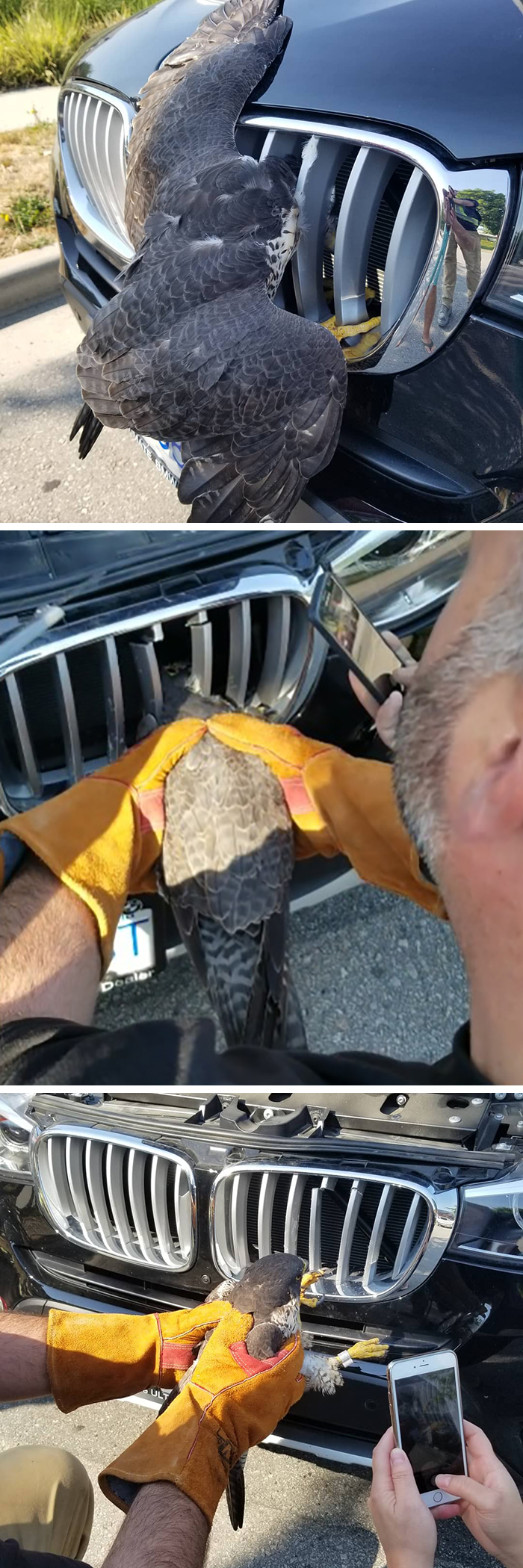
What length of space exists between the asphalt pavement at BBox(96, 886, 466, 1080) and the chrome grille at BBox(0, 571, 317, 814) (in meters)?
0.17

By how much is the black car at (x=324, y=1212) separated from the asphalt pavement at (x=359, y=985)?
15 cm

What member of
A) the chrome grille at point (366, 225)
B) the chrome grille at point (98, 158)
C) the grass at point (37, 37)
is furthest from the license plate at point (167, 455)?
the grass at point (37, 37)

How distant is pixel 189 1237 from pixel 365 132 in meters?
1.22

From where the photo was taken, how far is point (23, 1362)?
1.25 m

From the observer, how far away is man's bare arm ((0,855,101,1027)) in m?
0.80

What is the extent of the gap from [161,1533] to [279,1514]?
0.34 m

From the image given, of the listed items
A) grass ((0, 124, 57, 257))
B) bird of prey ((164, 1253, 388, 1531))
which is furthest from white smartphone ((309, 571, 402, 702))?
grass ((0, 124, 57, 257))

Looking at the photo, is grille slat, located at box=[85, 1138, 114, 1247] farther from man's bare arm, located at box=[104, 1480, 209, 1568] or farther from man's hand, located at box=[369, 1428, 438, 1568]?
man's hand, located at box=[369, 1428, 438, 1568]

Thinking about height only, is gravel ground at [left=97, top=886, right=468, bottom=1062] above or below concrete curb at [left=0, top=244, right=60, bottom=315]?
below

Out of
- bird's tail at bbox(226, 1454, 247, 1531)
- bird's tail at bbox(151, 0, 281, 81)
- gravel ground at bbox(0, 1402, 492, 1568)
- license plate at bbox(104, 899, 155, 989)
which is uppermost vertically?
bird's tail at bbox(151, 0, 281, 81)

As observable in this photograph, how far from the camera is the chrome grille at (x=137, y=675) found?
792 mm

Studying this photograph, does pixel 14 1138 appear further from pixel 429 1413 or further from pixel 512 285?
pixel 512 285

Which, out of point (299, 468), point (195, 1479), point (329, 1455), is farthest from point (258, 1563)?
point (299, 468)

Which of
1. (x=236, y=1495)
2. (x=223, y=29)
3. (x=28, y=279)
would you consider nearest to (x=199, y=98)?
(x=223, y=29)
